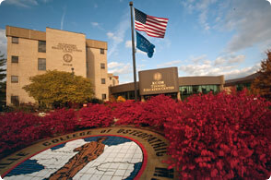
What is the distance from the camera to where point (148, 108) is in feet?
32.0

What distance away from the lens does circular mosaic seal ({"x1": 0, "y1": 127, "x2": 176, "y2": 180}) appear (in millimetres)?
4684

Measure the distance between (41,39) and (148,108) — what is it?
33.1 m

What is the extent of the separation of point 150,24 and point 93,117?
31.8 feet

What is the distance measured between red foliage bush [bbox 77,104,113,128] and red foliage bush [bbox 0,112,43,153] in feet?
10.0

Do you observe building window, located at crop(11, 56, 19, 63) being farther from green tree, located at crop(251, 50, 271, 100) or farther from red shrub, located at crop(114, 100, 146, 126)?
green tree, located at crop(251, 50, 271, 100)

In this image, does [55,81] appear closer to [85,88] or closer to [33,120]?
[85,88]

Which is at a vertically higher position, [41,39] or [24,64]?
[41,39]

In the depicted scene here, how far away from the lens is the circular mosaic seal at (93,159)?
4.68 meters

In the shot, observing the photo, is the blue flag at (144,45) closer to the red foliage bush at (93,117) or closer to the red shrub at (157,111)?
the red shrub at (157,111)

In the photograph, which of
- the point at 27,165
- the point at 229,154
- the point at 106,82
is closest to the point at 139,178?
the point at 229,154

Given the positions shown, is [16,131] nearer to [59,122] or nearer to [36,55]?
[59,122]

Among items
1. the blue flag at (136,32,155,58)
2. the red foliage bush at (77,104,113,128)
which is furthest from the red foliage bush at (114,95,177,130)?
the blue flag at (136,32,155,58)

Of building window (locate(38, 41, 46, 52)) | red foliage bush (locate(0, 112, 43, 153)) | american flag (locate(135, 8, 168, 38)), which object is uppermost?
building window (locate(38, 41, 46, 52))

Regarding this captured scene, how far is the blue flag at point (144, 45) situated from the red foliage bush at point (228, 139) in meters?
7.80
